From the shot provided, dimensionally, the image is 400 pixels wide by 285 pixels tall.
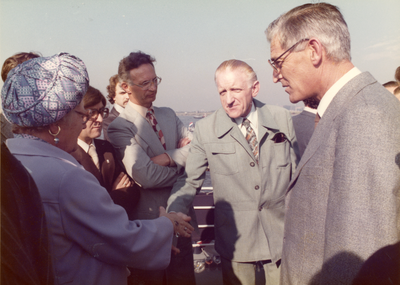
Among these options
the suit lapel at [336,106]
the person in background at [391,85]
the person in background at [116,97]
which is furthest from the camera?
the person in background at [116,97]

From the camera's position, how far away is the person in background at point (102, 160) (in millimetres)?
2467

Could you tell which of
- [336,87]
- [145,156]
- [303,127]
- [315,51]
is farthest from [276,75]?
[145,156]

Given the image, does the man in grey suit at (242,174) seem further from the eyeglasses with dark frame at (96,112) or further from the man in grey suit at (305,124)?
the eyeglasses with dark frame at (96,112)

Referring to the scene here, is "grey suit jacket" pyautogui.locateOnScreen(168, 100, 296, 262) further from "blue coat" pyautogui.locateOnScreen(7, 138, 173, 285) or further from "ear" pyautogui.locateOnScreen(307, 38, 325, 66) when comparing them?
"ear" pyautogui.locateOnScreen(307, 38, 325, 66)

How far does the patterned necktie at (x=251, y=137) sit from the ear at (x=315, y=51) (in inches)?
49.7

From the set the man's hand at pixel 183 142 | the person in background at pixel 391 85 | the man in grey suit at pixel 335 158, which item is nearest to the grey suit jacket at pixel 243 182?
the man's hand at pixel 183 142

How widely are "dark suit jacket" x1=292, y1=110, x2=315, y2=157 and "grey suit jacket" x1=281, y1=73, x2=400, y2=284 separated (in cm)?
141

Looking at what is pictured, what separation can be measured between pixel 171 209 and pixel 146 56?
71.9 inches

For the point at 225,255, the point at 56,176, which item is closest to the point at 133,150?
the point at 225,255

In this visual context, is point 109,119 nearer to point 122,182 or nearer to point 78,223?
point 122,182

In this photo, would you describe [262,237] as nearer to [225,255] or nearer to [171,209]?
[225,255]

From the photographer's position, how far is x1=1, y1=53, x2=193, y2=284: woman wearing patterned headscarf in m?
1.20

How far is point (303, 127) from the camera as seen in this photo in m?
2.88

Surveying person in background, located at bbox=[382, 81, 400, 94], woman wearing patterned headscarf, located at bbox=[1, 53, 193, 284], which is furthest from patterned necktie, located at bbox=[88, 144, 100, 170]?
person in background, located at bbox=[382, 81, 400, 94]
